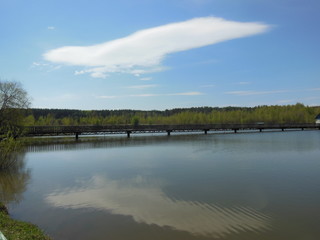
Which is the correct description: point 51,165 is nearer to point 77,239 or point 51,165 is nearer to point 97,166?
point 97,166

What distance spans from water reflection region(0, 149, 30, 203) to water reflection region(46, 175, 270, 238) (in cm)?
193

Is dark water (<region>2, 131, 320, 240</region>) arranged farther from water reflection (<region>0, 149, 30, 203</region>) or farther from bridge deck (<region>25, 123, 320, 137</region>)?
bridge deck (<region>25, 123, 320, 137</region>)

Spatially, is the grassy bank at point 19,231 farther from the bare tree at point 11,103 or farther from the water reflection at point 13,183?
the bare tree at point 11,103

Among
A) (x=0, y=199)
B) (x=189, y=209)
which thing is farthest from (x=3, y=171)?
(x=189, y=209)

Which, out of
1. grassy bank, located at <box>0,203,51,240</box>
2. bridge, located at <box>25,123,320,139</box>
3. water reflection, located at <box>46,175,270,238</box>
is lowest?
water reflection, located at <box>46,175,270,238</box>

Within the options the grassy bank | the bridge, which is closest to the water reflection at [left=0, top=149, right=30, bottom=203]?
the grassy bank

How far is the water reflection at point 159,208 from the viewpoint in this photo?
9.80 metres

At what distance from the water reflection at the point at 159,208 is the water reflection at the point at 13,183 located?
1.93 meters

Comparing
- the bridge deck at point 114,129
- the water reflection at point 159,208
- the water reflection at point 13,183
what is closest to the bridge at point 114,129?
the bridge deck at point 114,129

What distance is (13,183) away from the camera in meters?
17.5

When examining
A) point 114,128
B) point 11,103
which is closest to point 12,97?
point 11,103

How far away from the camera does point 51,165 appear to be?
1025 inches

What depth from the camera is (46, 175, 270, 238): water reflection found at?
9797mm

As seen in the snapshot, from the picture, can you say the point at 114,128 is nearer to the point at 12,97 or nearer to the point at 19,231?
the point at 12,97
